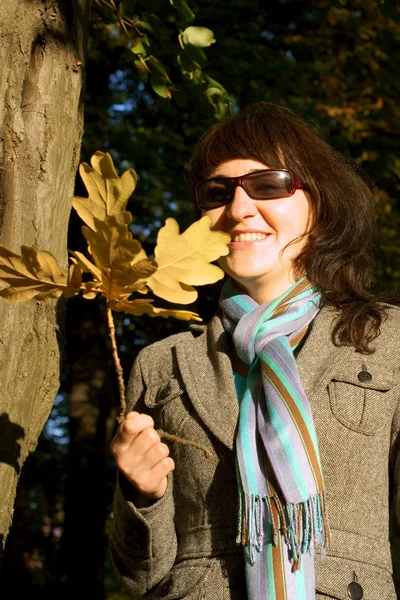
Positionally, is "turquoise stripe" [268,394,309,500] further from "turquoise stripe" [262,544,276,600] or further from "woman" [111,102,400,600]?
"turquoise stripe" [262,544,276,600]

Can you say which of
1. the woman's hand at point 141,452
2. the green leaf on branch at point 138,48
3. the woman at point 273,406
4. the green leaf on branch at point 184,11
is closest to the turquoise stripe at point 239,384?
the woman at point 273,406

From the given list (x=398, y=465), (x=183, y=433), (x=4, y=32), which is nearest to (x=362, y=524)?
(x=398, y=465)


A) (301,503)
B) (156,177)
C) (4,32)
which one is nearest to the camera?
(301,503)

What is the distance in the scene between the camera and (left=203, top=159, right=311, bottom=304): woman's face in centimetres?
256

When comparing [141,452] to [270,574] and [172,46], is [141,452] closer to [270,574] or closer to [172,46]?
[270,574]

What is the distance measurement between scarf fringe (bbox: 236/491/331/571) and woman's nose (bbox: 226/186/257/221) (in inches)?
31.7

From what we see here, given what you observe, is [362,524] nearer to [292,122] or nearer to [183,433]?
[183,433]

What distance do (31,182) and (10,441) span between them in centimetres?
69

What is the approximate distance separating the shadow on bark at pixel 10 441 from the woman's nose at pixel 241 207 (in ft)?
2.82

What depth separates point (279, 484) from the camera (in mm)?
2234

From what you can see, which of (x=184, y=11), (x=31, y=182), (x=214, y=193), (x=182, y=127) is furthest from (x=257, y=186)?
(x=182, y=127)

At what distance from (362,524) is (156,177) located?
5.55 m

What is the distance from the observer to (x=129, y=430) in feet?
6.17

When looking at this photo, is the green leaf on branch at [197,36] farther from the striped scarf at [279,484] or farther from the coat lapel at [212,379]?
the striped scarf at [279,484]
